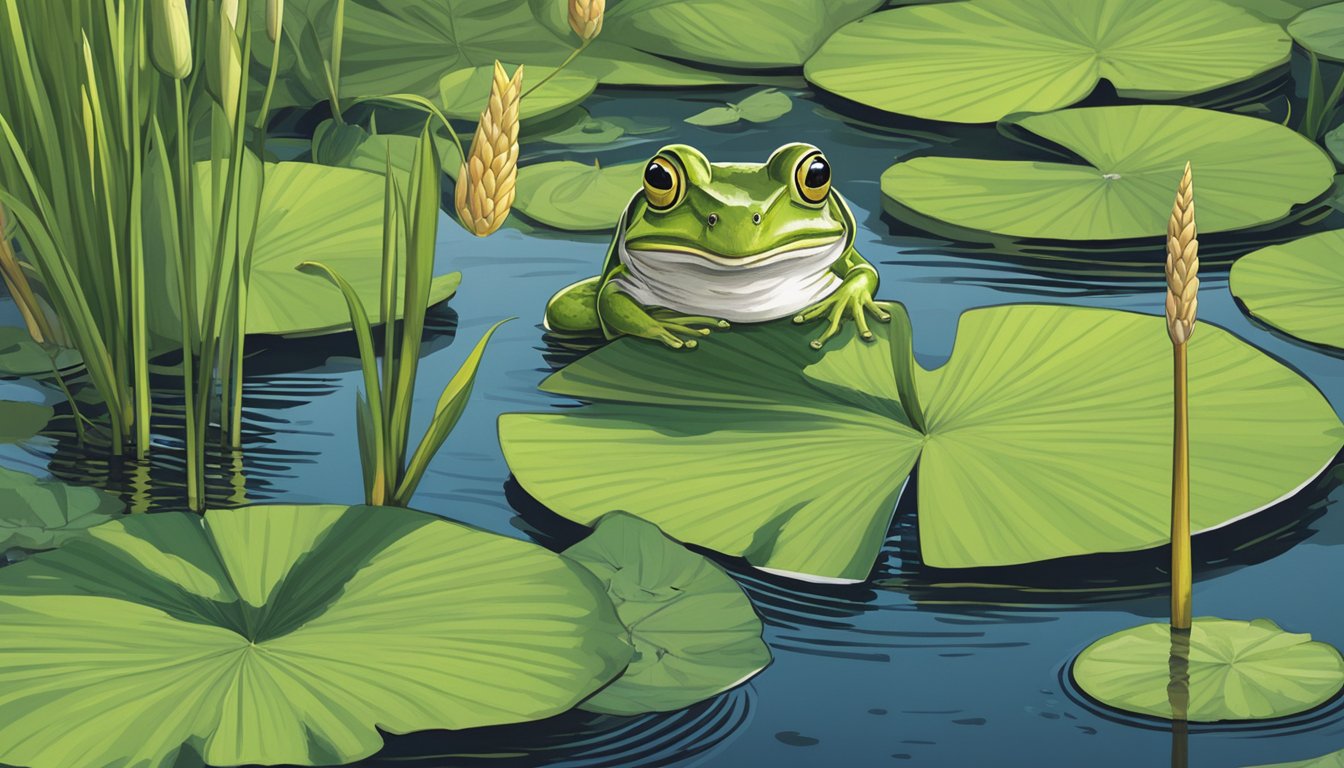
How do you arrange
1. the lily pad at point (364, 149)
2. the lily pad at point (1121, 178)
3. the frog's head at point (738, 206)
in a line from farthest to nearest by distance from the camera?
1. the lily pad at point (364, 149)
2. the lily pad at point (1121, 178)
3. the frog's head at point (738, 206)

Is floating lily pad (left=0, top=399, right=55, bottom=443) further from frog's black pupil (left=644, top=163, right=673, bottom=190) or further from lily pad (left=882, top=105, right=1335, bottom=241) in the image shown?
lily pad (left=882, top=105, right=1335, bottom=241)

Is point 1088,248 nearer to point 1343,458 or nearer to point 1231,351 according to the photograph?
point 1231,351

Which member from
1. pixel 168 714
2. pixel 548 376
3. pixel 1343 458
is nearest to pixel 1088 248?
pixel 1343 458

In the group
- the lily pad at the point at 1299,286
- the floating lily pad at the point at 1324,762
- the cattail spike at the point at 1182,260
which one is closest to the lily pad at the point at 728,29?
the lily pad at the point at 1299,286

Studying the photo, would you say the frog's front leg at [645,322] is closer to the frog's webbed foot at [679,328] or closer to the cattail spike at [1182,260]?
the frog's webbed foot at [679,328]

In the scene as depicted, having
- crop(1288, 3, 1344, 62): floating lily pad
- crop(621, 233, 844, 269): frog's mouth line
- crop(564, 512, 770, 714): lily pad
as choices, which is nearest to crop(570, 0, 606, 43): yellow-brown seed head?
crop(621, 233, 844, 269): frog's mouth line

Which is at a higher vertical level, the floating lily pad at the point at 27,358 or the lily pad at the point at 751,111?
the lily pad at the point at 751,111

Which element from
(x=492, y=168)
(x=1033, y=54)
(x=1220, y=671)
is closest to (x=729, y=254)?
(x=492, y=168)
